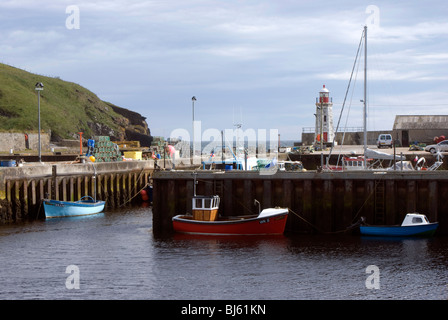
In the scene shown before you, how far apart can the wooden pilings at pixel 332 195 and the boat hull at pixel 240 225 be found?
4.38 feet

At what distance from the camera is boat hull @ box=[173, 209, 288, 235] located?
35.2m

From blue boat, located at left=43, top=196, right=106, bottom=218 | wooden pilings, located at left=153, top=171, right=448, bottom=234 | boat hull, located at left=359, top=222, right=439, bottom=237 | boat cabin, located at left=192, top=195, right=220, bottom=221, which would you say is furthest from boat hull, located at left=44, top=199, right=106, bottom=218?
boat hull, located at left=359, top=222, right=439, bottom=237

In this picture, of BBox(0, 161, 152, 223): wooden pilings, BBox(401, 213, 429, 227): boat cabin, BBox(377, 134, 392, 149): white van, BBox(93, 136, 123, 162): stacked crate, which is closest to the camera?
BBox(401, 213, 429, 227): boat cabin

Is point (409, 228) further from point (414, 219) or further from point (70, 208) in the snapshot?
point (70, 208)

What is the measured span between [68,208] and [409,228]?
23925 millimetres

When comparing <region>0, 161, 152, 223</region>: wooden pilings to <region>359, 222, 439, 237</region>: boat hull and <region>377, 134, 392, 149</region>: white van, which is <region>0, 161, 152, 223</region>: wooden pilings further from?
<region>377, 134, 392, 149</region>: white van

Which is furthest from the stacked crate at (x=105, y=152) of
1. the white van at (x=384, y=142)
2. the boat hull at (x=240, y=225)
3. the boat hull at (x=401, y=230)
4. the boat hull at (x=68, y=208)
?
the boat hull at (x=401, y=230)

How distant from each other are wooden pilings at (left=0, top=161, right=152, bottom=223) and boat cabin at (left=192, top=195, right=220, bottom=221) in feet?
46.5

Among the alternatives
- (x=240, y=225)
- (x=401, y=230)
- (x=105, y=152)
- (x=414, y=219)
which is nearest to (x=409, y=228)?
(x=401, y=230)

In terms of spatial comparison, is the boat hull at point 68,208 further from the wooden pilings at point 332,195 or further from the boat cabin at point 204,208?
the boat cabin at point 204,208

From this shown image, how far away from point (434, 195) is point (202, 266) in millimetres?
14012

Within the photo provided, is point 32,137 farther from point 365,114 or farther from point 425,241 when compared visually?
point 425,241

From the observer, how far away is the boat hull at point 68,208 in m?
44.8
